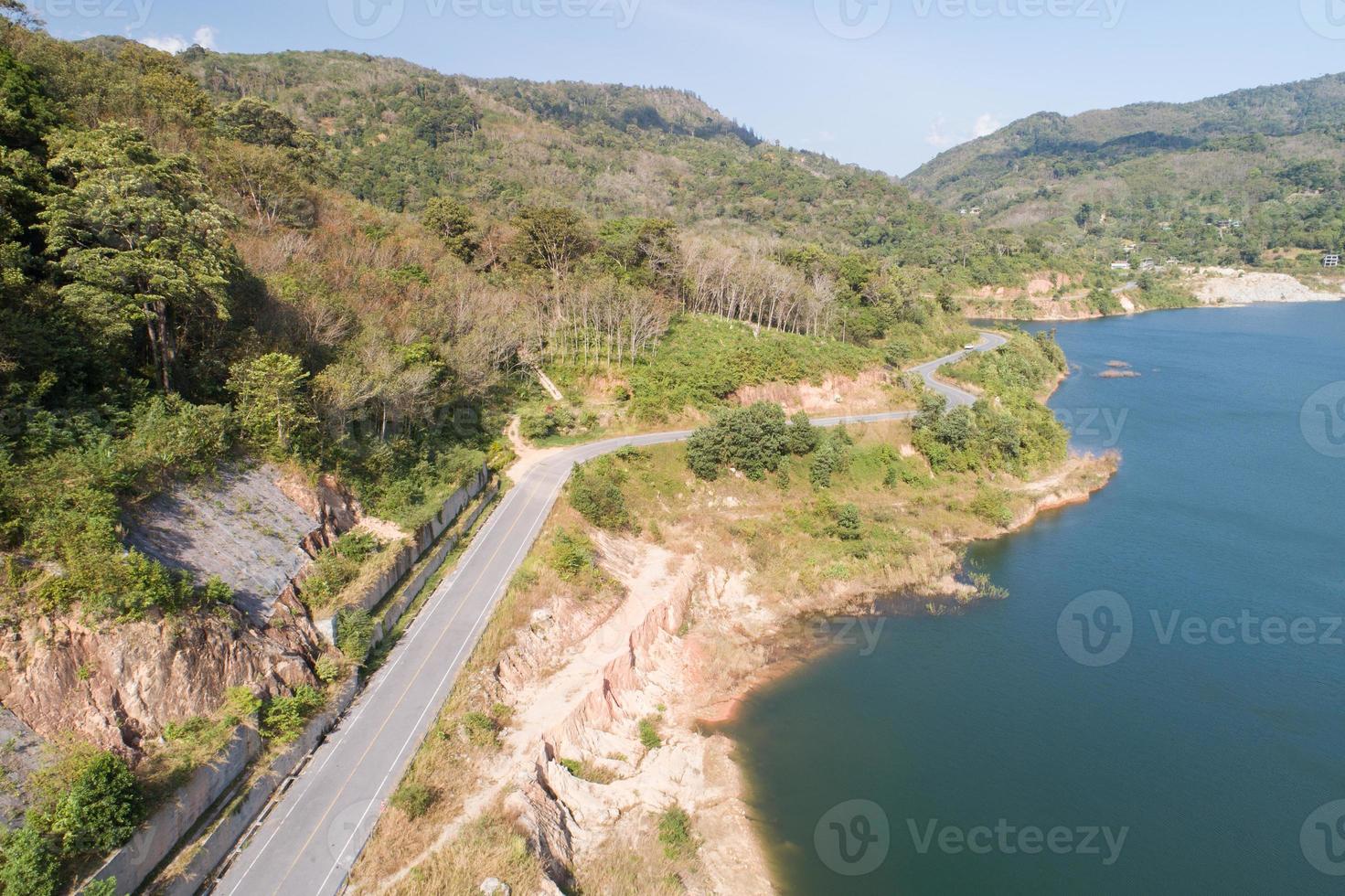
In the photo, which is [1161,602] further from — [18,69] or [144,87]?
[144,87]

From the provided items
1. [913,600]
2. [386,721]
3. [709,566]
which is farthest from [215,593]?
[913,600]

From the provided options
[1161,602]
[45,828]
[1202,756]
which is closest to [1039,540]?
[1161,602]

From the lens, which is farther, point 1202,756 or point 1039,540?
point 1039,540

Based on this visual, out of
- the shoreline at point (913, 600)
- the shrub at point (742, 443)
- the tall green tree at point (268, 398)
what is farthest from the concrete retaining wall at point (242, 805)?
the shrub at point (742, 443)

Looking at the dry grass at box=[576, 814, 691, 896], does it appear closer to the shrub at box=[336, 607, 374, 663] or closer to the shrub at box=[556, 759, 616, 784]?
the shrub at box=[556, 759, 616, 784]

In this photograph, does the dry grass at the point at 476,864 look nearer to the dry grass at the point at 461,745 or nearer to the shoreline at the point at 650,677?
the shoreline at the point at 650,677

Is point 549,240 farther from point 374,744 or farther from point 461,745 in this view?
point 374,744
